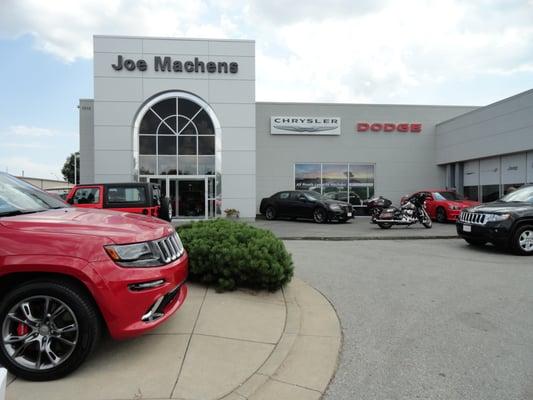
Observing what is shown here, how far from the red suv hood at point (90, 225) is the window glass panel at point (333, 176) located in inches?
746

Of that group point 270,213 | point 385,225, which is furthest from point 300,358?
point 270,213

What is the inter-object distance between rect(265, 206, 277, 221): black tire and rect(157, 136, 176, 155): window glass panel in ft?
18.3

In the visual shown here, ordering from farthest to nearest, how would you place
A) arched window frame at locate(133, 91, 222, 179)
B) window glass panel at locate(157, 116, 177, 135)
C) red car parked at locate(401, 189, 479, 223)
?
window glass panel at locate(157, 116, 177, 135) < arched window frame at locate(133, 91, 222, 179) < red car parked at locate(401, 189, 479, 223)

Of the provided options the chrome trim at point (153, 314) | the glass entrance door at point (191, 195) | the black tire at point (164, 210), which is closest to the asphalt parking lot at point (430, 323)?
the chrome trim at point (153, 314)

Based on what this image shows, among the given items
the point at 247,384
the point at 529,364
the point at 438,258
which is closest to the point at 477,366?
the point at 529,364

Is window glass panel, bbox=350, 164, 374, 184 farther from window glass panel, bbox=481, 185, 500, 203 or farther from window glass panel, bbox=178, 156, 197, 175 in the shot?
window glass panel, bbox=178, 156, 197, 175

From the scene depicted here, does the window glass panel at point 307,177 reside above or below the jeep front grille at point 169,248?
above

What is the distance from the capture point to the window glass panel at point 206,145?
1902cm

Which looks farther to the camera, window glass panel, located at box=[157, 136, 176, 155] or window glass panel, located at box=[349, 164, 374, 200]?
window glass panel, located at box=[349, 164, 374, 200]

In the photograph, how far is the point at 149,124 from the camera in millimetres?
18906

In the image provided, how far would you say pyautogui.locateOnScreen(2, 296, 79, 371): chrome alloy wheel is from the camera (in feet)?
9.70

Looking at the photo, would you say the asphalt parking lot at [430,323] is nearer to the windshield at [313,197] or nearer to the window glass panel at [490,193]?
the windshield at [313,197]

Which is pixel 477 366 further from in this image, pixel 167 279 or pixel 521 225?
pixel 521 225

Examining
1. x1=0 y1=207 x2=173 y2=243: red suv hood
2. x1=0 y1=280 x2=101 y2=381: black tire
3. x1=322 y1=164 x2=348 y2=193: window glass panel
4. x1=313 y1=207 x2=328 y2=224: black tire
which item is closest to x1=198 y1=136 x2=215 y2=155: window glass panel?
x1=313 y1=207 x2=328 y2=224: black tire
